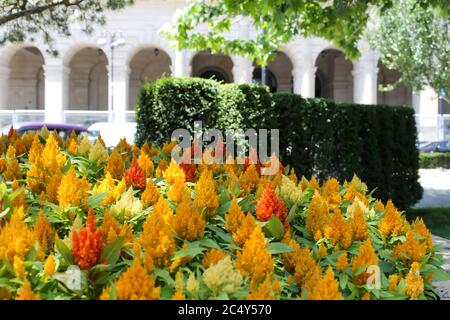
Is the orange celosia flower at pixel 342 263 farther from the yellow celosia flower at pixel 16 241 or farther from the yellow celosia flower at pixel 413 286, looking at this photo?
the yellow celosia flower at pixel 16 241

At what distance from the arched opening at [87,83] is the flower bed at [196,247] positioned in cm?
3436

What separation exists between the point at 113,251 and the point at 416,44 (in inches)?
966

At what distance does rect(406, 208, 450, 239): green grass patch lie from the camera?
27.8 feet

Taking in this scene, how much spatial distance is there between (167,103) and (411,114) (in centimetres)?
526

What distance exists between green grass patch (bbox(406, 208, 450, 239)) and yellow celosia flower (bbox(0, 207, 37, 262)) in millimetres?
7305

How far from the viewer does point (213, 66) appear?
3731 centimetres

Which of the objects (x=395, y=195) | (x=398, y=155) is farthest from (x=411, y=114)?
(x=395, y=195)

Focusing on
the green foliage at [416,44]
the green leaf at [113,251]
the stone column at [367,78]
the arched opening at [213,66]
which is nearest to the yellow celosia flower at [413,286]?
the green leaf at [113,251]

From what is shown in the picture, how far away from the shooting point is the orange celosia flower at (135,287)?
5.42ft

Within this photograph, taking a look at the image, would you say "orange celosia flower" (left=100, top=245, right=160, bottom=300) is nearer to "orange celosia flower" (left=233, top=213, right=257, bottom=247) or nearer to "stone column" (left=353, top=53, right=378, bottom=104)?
"orange celosia flower" (left=233, top=213, right=257, bottom=247)

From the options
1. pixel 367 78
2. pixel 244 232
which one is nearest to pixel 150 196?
pixel 244 232

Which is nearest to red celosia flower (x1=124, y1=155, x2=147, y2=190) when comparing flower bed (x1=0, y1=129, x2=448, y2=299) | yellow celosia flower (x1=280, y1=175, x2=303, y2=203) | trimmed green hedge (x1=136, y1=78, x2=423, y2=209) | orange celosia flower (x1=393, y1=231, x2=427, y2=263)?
flower bed (x1=0, y1=129, x2=448, y2=299)

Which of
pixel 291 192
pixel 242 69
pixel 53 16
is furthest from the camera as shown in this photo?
pixel 242 69

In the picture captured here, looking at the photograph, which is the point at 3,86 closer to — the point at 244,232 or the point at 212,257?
the point at 244,232
